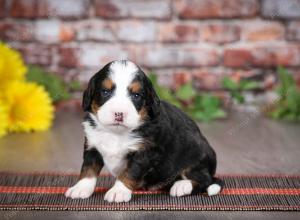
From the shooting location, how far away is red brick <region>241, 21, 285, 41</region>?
11.4 ft

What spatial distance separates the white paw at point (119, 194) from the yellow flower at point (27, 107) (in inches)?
47.1

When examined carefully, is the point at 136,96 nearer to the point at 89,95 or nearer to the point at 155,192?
the point at 89,95

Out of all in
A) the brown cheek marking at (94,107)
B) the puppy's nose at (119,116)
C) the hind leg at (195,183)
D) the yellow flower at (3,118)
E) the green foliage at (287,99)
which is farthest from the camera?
the green foliage at (287,99)

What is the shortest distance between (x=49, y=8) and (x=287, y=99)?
1.36 metres

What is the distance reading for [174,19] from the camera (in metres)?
3.46

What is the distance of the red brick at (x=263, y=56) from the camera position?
11.4ft

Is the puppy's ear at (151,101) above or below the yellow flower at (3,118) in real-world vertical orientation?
above

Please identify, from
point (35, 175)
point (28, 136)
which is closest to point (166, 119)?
point (35, 175)

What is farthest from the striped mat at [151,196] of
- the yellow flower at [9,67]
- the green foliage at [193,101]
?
the green foliage at [193,101]

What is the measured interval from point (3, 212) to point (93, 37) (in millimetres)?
1798

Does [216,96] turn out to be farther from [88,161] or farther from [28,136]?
[88,161]

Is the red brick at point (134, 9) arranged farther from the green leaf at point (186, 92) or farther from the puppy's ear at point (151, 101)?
the puppy's ear at point (151, 101)

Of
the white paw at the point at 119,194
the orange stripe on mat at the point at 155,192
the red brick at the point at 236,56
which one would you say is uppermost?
the white paw at the point at 119,194

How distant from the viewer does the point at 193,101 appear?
3.46 metres
